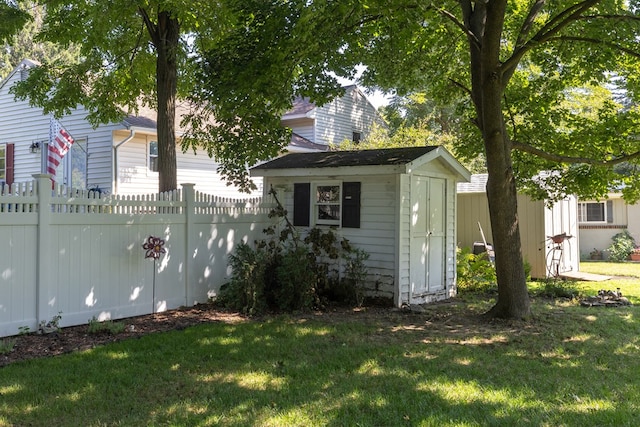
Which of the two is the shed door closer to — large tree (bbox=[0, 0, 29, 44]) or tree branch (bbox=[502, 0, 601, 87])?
tree branch (bbox=[502, 0, 601, 87])

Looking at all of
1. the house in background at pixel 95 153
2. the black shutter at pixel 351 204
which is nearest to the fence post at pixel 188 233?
the black shutter at pixel 351 204

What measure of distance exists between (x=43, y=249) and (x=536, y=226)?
1094cm

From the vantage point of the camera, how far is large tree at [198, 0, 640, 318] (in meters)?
7.18

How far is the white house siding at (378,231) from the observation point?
27.7ft

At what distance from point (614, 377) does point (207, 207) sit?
5.98 m

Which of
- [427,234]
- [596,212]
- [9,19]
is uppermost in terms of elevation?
[9,19]

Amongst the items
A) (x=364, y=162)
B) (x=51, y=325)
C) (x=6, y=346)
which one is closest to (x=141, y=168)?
(x=364, y=162)

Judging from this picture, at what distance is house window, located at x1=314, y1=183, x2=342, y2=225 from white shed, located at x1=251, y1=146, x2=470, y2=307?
0.06ft

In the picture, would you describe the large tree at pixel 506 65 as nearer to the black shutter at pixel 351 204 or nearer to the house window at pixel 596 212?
the black shutter at pixel 351 204

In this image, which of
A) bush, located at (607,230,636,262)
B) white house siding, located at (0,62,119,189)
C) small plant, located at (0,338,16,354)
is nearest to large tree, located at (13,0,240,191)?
white house siding, located at (0,62,119,189)

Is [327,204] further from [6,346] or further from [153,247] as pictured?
[6,346]

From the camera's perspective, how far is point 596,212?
67.5 ft

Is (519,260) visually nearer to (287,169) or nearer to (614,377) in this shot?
(614,377)

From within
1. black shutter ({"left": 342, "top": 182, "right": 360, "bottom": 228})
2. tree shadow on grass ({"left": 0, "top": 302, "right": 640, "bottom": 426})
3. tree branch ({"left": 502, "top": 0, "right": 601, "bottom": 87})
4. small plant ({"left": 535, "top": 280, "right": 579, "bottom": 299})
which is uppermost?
tree branch ({"left": 502, "top": 0, "right": 601, "bottom": 87})
